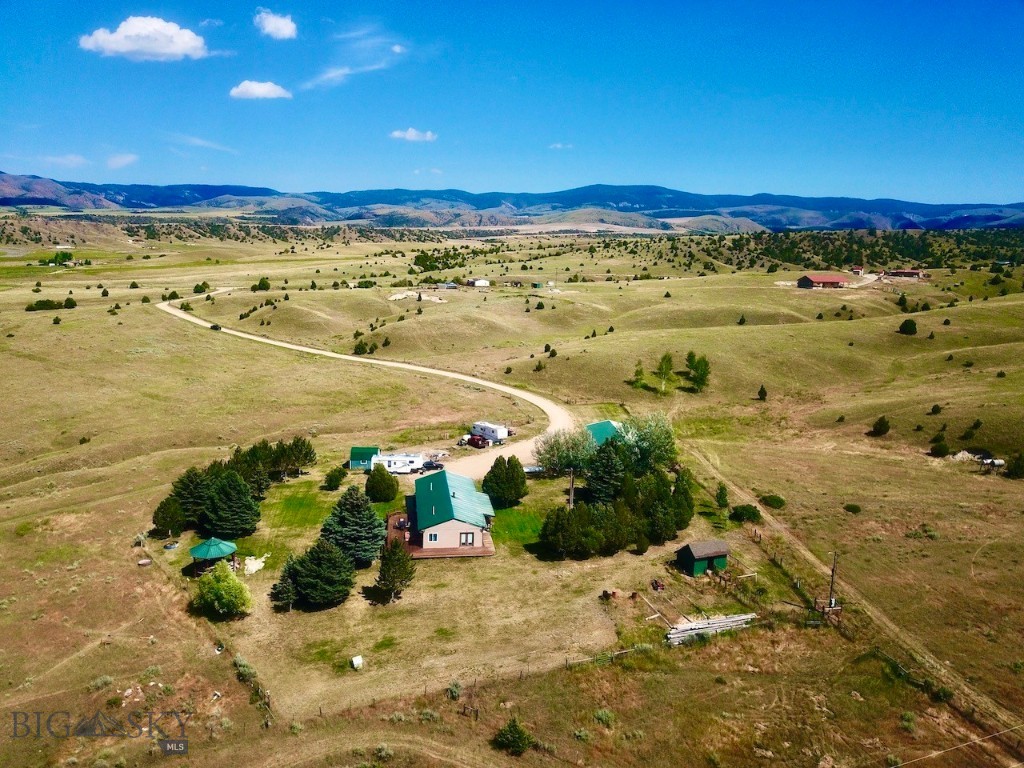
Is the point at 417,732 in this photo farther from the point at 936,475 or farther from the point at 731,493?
the point at 936,475

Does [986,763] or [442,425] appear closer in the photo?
[986,763]

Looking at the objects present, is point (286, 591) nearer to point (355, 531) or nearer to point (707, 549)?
point (355, 531)

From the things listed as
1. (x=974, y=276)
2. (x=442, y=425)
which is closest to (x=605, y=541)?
(x=442, y=425)

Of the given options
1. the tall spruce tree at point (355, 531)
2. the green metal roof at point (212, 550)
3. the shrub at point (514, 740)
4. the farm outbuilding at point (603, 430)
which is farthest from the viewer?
the farm outbuilding at point (603, 430)

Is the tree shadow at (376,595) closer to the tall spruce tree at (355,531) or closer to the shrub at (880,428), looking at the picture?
the tall spruce tree at (355,531)

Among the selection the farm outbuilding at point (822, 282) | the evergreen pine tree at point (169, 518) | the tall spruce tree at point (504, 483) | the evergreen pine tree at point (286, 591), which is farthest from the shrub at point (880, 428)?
the farm outbuilding at point (822, 282)

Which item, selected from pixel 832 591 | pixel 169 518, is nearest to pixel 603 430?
pixel 832 591

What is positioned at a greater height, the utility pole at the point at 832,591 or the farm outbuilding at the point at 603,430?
the farm outbuilding at the point at 603,430
